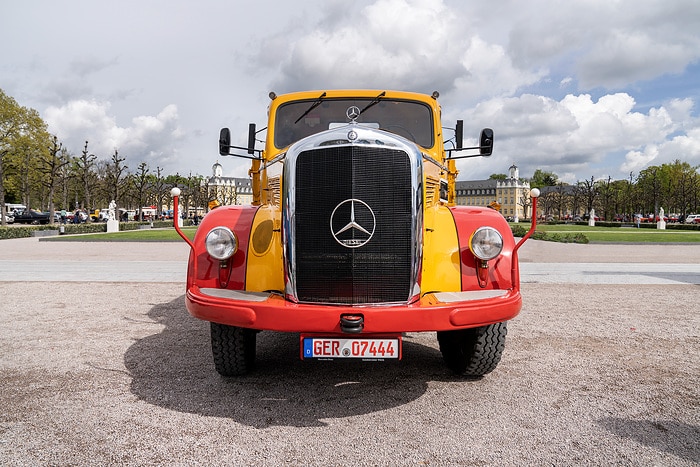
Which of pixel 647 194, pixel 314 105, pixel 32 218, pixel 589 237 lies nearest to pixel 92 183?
pixel 32 218

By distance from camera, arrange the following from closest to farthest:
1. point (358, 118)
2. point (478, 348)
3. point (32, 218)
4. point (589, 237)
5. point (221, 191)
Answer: point (478, 348) < point (358, 118) < point (589, 237) < point (32, 218) < point (221, 191)

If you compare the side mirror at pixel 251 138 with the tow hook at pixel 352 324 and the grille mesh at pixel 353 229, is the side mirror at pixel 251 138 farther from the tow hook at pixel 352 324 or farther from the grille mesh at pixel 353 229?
the tow hook at pixel 352 324

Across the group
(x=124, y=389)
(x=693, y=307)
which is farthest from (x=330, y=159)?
(x=693, y=307)

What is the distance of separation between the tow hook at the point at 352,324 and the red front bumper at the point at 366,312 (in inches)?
1.0

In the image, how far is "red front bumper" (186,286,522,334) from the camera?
11.0ft

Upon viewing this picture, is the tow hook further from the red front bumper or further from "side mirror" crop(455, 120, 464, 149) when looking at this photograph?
"side mirror" crop(455, 120, 464, 149)

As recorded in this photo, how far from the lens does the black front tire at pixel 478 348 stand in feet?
13.4

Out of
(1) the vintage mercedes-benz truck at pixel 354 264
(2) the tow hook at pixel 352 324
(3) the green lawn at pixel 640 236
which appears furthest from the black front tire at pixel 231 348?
(3) the green lawn at pixel 640 236

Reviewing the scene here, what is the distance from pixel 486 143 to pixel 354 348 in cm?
330

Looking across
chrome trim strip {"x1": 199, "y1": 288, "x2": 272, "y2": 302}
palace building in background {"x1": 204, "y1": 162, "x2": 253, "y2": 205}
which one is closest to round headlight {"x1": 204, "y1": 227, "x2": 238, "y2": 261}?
chrome trim strip {"x1": 199, "y1": 288, "x2": 272, "y2": 302}

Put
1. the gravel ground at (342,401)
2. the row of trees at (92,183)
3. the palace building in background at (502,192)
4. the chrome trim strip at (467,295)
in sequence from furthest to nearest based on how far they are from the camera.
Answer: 1. the palace building in background at (502,192)
2. the row of trees at (92,183)
3. the chrome trim strip at (467,295)
4. the gravel ground at (342,401)

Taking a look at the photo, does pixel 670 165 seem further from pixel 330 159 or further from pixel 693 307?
pixel 330 159

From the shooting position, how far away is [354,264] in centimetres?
342

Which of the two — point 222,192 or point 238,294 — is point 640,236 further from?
point 222,192
